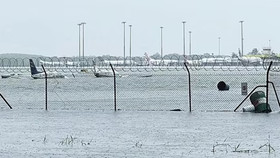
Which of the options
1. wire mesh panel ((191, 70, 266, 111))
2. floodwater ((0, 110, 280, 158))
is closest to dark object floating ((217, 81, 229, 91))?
wire mesh panel ((191, 70, 266, 111))

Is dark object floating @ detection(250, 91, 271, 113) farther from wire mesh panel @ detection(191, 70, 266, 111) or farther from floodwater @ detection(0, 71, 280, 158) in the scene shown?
wire mesh panel @ detection(191, 70, 266, 111)

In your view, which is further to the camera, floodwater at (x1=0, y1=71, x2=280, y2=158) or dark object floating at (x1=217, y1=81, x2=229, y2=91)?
dark object floating at (x1=217, y1=81, x2=229, y2=91)

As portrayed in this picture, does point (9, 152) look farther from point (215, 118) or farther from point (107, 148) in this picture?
point (215, 118)

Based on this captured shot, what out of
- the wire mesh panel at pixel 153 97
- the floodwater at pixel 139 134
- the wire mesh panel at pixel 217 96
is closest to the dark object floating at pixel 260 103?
the floodwater at pixel 139 134

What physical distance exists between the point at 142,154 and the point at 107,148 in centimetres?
143

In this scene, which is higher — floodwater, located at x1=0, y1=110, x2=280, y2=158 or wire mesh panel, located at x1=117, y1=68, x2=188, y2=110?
wire mesh panel, located at x1=117, y1=68, x2=188, y2=110

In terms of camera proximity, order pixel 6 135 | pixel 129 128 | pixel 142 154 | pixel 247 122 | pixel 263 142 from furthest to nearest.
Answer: pixel 247 122
pixel 129 128
pixel 6 135
pixel 263 142
pixel 142 154

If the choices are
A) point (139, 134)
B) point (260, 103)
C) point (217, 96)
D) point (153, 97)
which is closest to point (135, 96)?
point (153, 97)

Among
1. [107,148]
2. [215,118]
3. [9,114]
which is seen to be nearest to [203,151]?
[107,148]

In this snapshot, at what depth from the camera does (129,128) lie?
25984mm

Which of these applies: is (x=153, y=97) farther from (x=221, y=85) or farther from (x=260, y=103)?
(x=260, y=103)

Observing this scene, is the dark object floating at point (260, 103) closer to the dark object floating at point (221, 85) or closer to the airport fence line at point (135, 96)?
the airport fence line at point (135, 96)

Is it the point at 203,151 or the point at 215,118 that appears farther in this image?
the point at 215,118

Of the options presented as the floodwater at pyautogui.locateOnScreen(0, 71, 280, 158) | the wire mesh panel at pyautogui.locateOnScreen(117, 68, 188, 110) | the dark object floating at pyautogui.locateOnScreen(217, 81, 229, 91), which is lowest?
the floodwater at pyautogui.locateOnScreen(0, 71, 280, 158)
